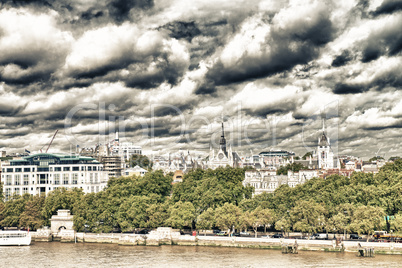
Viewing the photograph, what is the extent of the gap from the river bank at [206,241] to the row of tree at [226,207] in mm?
2287

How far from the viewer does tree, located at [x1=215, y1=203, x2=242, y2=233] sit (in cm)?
9081

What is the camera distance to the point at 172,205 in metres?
102

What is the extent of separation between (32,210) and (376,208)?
257 feet

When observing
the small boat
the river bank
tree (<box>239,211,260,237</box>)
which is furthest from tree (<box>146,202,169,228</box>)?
the small boat

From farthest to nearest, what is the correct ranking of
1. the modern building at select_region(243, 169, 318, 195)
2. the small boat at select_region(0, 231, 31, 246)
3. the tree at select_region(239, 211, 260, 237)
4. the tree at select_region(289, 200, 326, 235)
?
the modern building at select_region(243, 169, 318, 195), the small boat at select_region(0, 231, 31, 246), the tree at select_region(239, 211, 260, 237), the tree at select_region(289, 200, 326, 235)

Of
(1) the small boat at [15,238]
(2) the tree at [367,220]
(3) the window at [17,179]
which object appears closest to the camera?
(2) the tree at [367,220]

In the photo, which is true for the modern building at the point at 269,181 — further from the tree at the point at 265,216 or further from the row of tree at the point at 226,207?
the tree at the point at 265,216

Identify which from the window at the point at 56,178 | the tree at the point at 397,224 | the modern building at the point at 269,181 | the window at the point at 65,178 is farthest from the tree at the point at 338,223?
the window at the point at 56,178

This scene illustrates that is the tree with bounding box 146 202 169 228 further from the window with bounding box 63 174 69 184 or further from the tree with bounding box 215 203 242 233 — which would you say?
the window with bounding box 63 174 69 184

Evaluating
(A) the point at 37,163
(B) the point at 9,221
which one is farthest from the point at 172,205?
(A) the point at 37,163

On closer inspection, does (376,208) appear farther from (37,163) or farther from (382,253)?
(37,163)

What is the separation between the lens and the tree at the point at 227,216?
90.8 meters

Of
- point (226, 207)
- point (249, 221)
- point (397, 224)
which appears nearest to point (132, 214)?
point (226, 207)

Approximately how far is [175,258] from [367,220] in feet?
112
